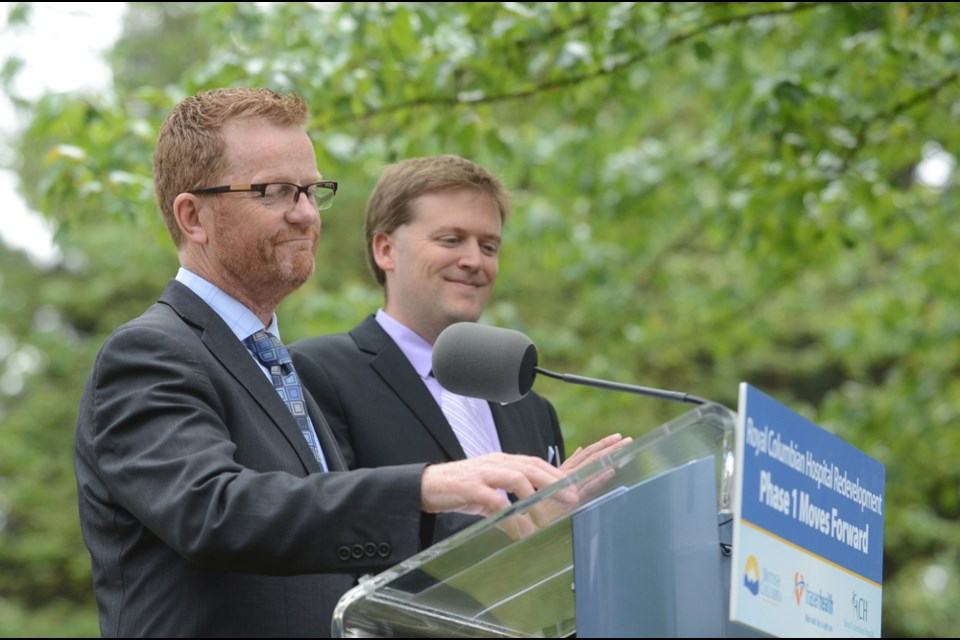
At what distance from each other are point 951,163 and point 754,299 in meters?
2.39

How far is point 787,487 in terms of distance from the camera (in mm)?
2021

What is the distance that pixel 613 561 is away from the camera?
7.13 ft

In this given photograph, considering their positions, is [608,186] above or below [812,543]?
above

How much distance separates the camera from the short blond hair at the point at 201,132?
2.87 meters

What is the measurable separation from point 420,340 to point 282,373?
50.8 inches

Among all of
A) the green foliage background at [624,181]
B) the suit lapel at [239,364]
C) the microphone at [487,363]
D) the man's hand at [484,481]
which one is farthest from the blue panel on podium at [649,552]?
the green foliage background at [624,181]

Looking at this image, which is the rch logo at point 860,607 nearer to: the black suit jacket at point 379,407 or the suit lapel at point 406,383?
the black suit jacket at point 379,407

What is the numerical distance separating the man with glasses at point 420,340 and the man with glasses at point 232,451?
82 cm

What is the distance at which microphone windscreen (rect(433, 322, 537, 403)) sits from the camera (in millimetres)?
2543

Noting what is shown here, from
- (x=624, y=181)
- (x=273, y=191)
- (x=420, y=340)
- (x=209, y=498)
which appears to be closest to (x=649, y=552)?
(x=209, y=498)

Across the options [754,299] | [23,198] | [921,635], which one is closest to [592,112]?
[754,299]

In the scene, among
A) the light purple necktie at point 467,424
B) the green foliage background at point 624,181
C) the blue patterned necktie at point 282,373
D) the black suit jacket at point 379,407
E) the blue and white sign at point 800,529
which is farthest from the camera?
the green foliage background at point 624,181

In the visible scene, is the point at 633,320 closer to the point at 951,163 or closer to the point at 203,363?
the point at 951,163

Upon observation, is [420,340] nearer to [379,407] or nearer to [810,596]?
[379,407]
